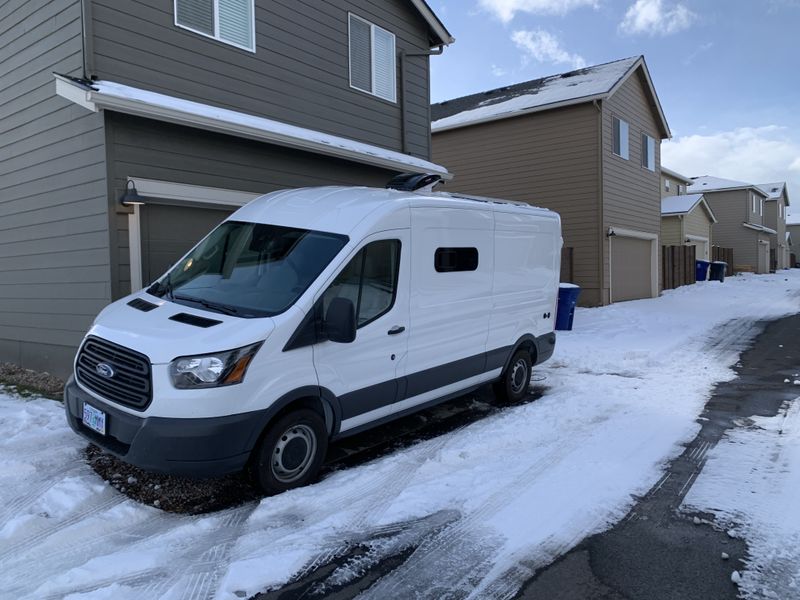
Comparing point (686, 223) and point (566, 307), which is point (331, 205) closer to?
point (566, 307)

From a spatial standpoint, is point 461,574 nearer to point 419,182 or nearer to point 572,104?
point 419,182

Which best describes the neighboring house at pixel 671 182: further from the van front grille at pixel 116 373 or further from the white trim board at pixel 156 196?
the van front grille at pixel 116 373

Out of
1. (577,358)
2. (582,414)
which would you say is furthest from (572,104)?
(582,414)

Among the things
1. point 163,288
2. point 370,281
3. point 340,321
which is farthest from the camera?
point 163,288

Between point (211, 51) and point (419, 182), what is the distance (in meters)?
4.14

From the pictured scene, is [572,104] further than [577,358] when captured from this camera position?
Yes

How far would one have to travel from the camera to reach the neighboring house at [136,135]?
6.90 m

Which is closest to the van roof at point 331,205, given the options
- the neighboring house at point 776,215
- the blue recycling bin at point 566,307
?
the blue recycling bin at point 566,307

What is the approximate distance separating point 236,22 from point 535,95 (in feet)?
42.8

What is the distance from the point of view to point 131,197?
682 cm

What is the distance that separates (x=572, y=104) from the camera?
17125 millimetres

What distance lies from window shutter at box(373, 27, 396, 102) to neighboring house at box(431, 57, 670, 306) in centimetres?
752

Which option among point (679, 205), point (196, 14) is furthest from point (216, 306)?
point (679, 205)

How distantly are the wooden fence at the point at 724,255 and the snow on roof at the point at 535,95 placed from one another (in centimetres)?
1855
